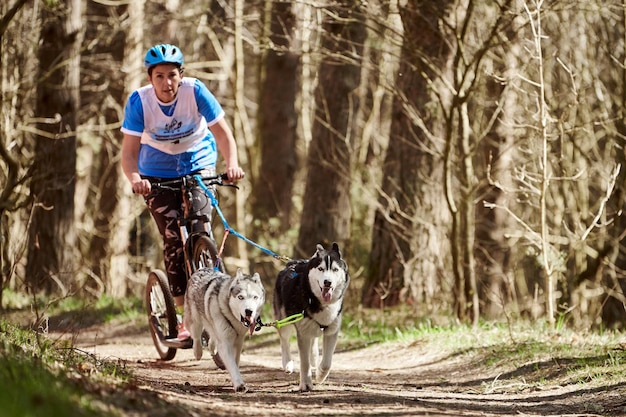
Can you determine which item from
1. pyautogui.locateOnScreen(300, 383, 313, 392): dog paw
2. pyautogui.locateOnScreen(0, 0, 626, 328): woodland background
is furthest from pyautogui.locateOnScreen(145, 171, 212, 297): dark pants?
pyautogui.locateOnScreen(300, 383, 313, 392): dog paw

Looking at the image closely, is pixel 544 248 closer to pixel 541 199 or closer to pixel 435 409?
pixel 541 199

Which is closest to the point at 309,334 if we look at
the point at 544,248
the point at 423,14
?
the point at 544,248

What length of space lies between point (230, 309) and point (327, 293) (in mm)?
656

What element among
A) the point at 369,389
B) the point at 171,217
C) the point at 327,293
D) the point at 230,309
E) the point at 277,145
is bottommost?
the point at 369,389

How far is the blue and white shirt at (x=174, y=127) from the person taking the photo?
8047 millimetres

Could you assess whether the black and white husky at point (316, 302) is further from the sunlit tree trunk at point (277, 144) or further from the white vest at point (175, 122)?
the sunlit tree trunk at point (277, 144)

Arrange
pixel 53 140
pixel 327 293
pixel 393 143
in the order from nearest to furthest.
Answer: pixel 327 293 → pixel 393 143 → pixel 53 140

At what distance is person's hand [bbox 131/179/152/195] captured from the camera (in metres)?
7.61

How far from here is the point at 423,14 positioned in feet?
37.8

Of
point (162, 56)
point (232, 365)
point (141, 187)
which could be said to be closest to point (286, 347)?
point (232, 365)

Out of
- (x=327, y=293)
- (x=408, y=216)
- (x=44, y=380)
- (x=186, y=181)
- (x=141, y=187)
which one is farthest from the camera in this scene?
(x=408, y=216)

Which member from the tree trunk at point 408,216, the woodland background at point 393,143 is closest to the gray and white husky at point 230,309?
the woodland background at point 393,143

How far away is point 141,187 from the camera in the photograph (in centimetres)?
762

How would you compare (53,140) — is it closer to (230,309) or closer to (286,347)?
(286,347)
